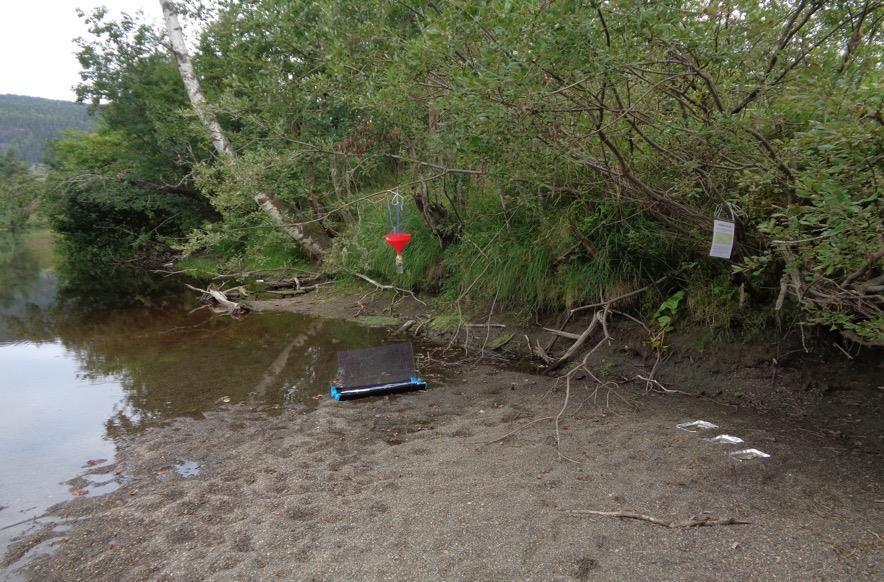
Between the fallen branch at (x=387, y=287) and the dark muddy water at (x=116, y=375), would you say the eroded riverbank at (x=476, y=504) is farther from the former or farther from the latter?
the fallen branch at (x=387, y=287)

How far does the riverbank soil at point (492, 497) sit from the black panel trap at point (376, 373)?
0.49 metres

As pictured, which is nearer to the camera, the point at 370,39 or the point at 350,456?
the point at 350,456

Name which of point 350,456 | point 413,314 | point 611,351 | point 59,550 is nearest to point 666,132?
point 611,351

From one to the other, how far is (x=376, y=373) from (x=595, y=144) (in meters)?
3.27

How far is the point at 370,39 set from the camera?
290 inches

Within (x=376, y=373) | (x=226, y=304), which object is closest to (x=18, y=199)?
(x=226, y=304)

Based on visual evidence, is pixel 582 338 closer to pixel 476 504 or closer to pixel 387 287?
pixel 476 504

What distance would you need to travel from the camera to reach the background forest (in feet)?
13.2

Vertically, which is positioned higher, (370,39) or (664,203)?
(370,39)

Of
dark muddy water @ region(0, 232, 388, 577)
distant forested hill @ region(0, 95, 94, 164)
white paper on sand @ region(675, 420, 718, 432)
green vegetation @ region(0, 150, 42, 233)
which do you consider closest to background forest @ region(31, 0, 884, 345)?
white paper on sand @ region(675, 420, 718, 432)

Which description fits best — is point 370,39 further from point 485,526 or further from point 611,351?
point 485,526

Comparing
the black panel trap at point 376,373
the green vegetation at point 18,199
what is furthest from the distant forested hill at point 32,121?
the black panel trap at point 376,373

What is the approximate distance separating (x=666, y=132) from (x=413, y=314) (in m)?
5.84

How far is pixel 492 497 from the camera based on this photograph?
12.8 feet
